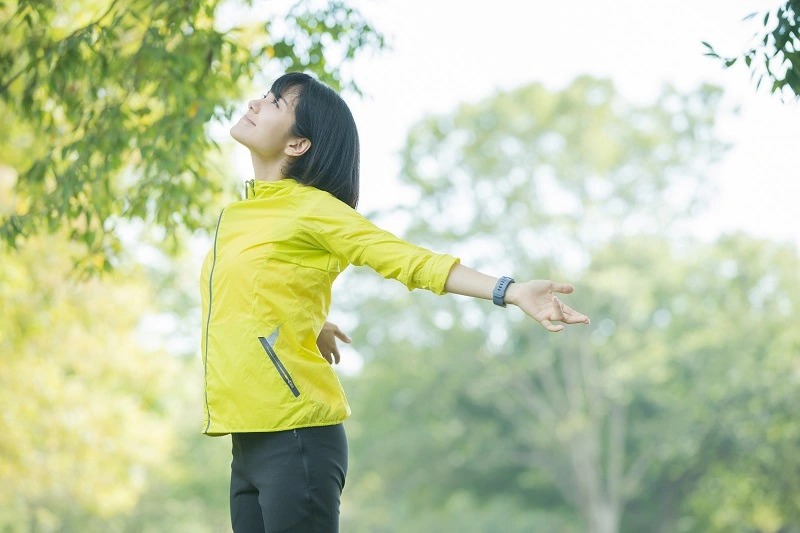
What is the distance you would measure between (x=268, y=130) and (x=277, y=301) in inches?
20.5

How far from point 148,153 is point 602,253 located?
18.0 meters

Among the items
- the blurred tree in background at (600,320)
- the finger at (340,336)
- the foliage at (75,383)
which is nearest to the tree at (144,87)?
the finger at (340,336)

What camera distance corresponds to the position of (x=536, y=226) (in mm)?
23203

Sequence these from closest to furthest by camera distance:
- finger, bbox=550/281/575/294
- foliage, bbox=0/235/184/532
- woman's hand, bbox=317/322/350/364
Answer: finger, bbox=550/281/575/294, woman's hand, bbox=317/322/350/364, foliage, bbox=0/235/184/532

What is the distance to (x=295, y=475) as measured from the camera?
266cm

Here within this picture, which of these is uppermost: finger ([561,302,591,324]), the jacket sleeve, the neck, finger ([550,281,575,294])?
the neck

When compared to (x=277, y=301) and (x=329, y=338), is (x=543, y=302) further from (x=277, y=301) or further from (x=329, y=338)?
(x=329, y=338)

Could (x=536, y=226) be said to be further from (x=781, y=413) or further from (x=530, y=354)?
(x=781, y=413)

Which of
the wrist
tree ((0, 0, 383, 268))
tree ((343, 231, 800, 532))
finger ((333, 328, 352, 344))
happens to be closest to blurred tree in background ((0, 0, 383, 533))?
tree ((0, 0, 383, 268))

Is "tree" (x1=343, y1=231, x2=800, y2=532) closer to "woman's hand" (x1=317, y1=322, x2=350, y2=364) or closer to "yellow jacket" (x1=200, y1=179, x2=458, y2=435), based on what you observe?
"woman's hand" (x1=317, y1=322, x2=350, y2=364)

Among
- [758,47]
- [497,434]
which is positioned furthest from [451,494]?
[758,47]

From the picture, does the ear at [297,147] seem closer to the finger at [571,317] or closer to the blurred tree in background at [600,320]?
the finger at [571,317]

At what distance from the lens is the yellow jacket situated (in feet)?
8.73

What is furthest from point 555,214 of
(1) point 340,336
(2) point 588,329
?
(1) point 340,336
